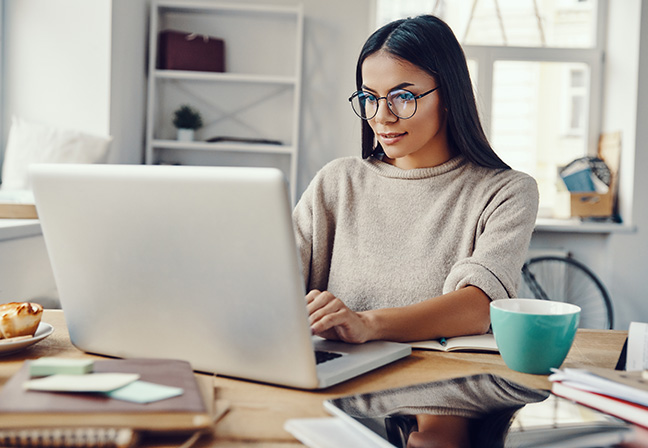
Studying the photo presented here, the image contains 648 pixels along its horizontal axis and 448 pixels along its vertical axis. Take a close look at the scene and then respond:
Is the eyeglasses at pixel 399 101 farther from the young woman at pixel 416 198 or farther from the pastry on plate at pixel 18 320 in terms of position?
the pastry on plate at pixel 18 320

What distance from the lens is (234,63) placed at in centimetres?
382

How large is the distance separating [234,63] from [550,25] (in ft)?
6.39

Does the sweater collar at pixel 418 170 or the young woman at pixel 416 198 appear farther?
the sweater collar at pixel 418 170

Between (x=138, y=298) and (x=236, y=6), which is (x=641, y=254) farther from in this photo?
(x=138, y=298)

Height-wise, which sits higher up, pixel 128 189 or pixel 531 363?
pixel 128 189

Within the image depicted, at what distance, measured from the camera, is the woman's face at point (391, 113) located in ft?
4.10

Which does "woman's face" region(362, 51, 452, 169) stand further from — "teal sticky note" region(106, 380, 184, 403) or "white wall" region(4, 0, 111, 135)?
"white wall" region(4, 0, 111, 135)

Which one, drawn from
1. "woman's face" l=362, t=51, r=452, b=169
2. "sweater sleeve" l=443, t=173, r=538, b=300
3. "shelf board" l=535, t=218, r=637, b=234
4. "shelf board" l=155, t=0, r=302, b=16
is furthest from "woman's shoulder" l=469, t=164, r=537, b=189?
"shelf board" l=155, t=0, r=302, b=16

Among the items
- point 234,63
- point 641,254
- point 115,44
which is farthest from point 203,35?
→ point 641,254

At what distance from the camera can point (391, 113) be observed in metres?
1.25

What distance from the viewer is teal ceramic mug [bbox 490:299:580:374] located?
0.78 metres

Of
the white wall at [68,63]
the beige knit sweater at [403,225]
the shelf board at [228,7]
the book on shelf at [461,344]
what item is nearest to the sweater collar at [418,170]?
the beige knit sweater at [403,225]

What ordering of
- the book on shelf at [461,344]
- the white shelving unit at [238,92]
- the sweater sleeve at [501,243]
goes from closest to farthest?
1. the book on shelf at [461,344]
2. the sweater sleeve at [501,243]
3. the white shelving unit at [238,92]

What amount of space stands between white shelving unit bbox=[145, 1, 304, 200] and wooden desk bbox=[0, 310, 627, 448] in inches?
112
